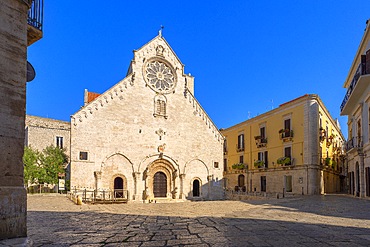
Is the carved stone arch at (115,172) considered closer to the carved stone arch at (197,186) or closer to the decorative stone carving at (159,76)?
the carved stone arch at (197,186)

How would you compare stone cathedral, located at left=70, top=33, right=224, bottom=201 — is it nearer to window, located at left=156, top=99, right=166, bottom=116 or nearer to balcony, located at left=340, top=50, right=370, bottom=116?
window, located at left=156, top=99, right=166, bottom=116

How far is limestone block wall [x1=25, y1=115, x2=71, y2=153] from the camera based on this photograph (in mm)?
31297

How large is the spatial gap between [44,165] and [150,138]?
11.0 metres

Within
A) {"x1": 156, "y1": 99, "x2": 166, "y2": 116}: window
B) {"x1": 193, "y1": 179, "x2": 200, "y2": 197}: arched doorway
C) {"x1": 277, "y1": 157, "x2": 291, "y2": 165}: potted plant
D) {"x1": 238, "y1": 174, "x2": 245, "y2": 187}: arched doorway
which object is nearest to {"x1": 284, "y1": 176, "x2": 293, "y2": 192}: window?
{"x1": 277, "y1": 157, "x2": 291, "y2": 165}: potted plant

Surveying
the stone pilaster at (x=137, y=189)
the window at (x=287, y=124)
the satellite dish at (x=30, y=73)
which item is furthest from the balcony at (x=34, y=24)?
the window at (x=287, y=124)

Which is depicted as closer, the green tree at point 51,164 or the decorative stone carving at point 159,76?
the decorative stone carving at point 159,76

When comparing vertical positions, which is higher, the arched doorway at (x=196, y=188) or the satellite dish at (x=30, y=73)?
the satellite dish at (x=30, y=73)

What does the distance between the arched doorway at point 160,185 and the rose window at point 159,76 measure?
7.60 meters

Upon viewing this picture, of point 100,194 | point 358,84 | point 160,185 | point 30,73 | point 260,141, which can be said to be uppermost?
point 358,84

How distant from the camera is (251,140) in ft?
115

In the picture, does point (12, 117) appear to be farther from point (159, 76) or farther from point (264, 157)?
point (264, 157)

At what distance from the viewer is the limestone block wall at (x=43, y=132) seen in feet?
103

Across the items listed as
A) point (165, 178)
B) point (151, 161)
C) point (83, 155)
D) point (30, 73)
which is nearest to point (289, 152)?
point (165, 178)

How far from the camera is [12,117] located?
5262 millimetres
